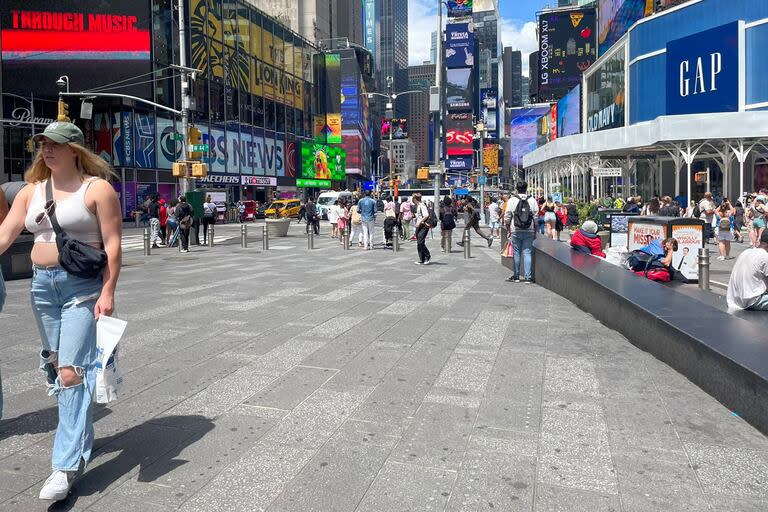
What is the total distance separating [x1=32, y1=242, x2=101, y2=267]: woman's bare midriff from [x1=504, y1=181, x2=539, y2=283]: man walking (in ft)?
29.8

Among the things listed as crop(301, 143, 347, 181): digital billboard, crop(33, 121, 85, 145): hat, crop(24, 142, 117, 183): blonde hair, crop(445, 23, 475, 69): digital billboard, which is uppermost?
crop(445, 23, 475, 69): digital billboard

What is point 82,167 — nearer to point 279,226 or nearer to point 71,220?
point 71,220

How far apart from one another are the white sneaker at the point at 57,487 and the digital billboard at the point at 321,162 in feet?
224

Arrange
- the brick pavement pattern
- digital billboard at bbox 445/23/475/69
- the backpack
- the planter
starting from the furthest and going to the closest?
1. digital billboard at bbox 445/23/475/69
2. the planter
3. the backpack
4. the brick pavement pattern

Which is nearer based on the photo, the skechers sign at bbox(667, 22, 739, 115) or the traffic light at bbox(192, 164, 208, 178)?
the traffic light at bbox(192, 164, 208, 178)

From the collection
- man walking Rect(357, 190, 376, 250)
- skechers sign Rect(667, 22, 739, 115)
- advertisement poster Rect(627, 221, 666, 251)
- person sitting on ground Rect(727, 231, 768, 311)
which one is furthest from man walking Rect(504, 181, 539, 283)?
skechers sign Rect(667, 22, 739, 115)

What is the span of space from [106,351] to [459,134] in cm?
16885

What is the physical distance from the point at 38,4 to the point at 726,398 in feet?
151

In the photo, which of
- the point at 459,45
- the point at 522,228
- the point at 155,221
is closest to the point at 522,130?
the point at 459,45

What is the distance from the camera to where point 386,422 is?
447cm

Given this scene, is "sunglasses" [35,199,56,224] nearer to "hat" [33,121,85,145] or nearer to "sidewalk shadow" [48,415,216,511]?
"hat" [33,121,85,145]

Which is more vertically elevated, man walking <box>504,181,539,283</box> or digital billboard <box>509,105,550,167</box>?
digital billboard <box>509,105,550,167</box>

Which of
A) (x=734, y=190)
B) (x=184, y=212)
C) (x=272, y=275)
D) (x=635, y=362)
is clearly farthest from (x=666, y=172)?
(x=635, y=362)

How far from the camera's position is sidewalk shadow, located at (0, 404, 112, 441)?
429cm
